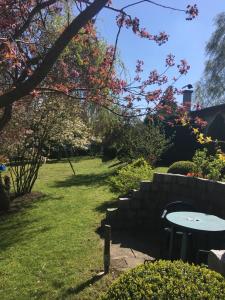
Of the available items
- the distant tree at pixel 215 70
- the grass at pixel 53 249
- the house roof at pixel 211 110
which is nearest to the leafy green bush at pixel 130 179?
the grass at pixel 53 249

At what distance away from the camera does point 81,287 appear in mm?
5316

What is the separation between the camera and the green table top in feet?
17.7

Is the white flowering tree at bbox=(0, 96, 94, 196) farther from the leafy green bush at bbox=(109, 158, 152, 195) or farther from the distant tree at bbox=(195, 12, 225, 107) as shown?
the distant tree at bbox=(195, 12, 225, 107)

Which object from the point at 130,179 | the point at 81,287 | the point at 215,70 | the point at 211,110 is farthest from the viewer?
the point at 215,70

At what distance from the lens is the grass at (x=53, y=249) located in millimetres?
5383

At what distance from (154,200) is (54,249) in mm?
2539

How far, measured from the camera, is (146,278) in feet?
10.1

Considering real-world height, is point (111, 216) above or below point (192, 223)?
below

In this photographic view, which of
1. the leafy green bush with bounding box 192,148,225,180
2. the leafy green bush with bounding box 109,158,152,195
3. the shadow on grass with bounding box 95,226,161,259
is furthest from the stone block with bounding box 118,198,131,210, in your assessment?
the leafy green bush with bounding box 109,158,152,195

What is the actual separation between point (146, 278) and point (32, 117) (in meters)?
9.08

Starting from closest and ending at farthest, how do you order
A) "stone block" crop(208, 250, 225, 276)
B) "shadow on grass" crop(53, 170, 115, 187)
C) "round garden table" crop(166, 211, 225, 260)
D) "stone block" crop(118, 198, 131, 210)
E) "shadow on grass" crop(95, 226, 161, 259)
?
1. "stone block" crop(208, 250, 225, 276)
2. "round garden table" crop(166, 211, 225, 260)
3. "shadow on grass" crop(95, 226, 161, 259)
4. "stone block" crop(118, 198, 131, 210)
5. "shadow on grass" crop(53, 170, 115, 187)

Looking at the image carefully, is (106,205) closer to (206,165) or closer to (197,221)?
(206,165)

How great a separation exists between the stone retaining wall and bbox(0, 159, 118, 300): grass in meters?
0.67

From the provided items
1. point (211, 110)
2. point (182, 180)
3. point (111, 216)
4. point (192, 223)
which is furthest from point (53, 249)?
point (211, 110)
